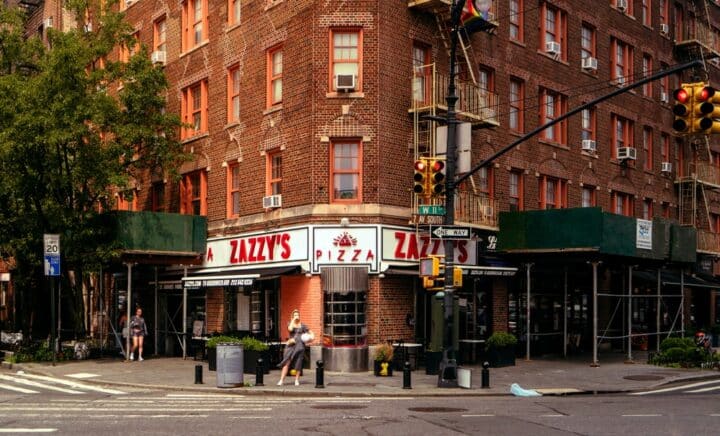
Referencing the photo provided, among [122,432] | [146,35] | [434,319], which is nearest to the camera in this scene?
[122,432]

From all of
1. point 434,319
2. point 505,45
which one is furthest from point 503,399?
point 505,45

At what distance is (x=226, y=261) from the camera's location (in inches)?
1214

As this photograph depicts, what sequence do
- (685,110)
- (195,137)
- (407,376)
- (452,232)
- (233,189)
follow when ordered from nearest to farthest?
(685,110)
(407,376)
(452,232)
(233,189)
(195,137)

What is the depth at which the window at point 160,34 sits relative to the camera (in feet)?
119

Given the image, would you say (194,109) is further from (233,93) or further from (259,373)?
(259,373)

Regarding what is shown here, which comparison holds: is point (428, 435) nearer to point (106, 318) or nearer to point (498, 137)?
point (498, 137)

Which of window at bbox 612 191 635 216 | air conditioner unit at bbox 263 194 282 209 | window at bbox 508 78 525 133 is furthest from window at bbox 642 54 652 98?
air conditioner unit at bbox 263 194 282 209

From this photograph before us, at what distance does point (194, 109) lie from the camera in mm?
34125

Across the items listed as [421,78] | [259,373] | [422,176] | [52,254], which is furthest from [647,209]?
[52,254]

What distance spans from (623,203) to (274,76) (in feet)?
59.5

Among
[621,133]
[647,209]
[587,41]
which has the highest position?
[587,41]

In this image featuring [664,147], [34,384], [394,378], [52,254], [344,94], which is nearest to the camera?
[34,384]

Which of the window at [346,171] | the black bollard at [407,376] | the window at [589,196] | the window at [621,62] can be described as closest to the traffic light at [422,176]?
the black bollard at [407,376]

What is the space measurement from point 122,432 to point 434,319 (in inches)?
475
